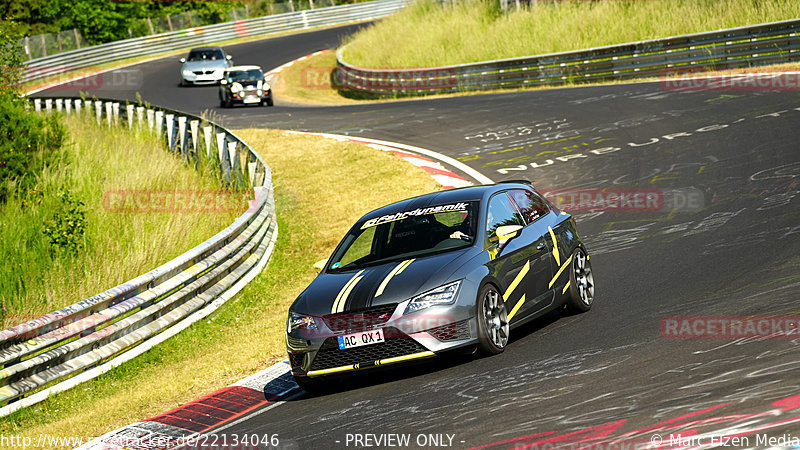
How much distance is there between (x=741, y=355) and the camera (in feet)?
22.9

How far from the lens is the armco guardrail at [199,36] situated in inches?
2015

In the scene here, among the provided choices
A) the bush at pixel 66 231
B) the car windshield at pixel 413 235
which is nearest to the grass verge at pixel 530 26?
the bush at pixel 66 231

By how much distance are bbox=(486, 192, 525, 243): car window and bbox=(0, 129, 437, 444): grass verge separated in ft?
8.91

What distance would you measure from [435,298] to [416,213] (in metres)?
1.47

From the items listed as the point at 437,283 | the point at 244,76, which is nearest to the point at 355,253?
the point at 437,283

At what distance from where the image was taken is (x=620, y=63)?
1103 inches

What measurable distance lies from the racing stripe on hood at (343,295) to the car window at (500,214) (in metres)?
1.32

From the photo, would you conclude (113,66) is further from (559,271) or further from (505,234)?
(505,234)

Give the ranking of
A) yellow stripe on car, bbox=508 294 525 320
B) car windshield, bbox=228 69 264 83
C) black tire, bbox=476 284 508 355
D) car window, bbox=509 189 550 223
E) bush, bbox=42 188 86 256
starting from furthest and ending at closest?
car windshield, bbox=228 69 264 83 < bush, bbox=42 188 86 256 < car window, bbox=509 189 550 223 < yellow stripe on car, bbox=508 294 525 320 < black tire, bbox=476 284 508 355

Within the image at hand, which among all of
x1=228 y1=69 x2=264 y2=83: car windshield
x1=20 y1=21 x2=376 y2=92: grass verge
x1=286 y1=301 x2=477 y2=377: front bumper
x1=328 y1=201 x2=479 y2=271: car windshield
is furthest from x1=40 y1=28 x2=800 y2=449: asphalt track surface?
x1=20 y1=21 x2=376 y2=92: grass verge

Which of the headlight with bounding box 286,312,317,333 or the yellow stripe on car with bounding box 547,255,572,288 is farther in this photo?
the yellow stripe on car with bounding box 547,255,572,288

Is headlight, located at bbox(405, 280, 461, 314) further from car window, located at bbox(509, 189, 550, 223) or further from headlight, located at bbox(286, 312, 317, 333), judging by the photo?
car window, located at bbox(509, 189, 550, 223)

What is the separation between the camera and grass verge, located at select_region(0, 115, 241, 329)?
39.8ft

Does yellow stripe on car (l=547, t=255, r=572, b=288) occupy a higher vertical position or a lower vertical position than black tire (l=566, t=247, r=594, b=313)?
higher
